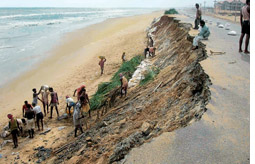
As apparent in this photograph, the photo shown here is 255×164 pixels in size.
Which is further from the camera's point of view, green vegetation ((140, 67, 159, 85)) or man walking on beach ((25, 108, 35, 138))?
green vegetation ((140, 67, 159, 85))

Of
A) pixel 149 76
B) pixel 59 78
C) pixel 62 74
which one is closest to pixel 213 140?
pixel 149 76

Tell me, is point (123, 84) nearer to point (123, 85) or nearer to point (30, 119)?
point (123, 85)

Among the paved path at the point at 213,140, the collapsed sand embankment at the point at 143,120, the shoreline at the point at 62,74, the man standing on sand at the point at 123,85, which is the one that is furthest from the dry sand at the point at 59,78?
the paved path at the point at 213,140

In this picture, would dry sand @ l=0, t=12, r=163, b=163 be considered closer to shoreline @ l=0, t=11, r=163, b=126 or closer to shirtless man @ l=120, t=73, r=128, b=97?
shoreline @ l=0, t=11, r=163, b=126

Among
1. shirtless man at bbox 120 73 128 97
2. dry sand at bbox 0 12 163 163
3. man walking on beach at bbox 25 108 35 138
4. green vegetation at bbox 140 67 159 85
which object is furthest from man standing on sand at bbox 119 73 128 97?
man walking on beach at bbox 25 108 35 138

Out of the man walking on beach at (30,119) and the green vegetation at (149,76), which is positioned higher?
the green vegetation at (149,76)

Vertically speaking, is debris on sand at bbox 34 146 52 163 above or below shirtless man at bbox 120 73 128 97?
below

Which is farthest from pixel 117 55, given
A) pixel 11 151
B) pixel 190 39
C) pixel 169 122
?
pixel 169 122

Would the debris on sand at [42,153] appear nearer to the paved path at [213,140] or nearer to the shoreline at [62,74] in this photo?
the shoreline at [62,74]

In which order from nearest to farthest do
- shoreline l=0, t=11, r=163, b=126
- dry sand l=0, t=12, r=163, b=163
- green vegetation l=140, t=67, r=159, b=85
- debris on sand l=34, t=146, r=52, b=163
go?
1. debris on sand l=34, t=146, r=52, b=163
2. dry sand l=0, t=12, r=163, b=163
3. green vegetation l=140, t=67, r=159, b=85
4. shoreline l=0, t=11, r=163, b=126

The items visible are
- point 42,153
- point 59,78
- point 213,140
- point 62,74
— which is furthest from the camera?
point 62,74

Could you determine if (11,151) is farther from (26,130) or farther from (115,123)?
(115,123)

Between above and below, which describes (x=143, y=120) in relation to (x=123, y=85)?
below

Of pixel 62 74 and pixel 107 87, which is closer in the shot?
pixel 107 87
